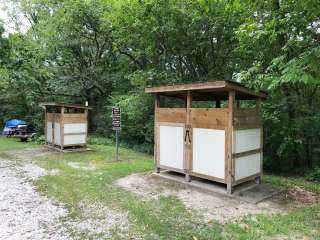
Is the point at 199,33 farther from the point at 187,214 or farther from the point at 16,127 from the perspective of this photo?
the point at 16,127

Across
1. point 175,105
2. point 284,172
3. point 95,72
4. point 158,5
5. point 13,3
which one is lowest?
point 284,172

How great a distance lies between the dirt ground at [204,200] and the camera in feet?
13.2

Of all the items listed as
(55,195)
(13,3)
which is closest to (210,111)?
(55,195)

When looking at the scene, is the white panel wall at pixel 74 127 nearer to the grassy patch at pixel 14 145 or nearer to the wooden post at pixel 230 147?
the grassy patch at pixel 14 145

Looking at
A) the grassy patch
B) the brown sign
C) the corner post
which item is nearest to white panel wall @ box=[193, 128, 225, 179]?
the corner post

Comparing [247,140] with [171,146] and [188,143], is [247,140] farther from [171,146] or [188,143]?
[171,146]

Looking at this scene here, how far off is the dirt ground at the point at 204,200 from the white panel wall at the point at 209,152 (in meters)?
0.42

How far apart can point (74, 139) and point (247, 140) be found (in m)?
6.79

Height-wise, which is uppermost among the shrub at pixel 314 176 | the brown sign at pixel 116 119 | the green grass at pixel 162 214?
the brown sign at pixel 116 119

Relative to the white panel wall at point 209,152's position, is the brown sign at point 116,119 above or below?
above

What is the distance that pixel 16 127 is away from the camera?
1424cm

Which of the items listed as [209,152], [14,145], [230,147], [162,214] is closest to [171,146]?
[209,152]

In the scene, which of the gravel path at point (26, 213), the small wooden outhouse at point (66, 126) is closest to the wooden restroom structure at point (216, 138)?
the gravel path at point (26, 213)

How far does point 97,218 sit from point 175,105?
675cm
